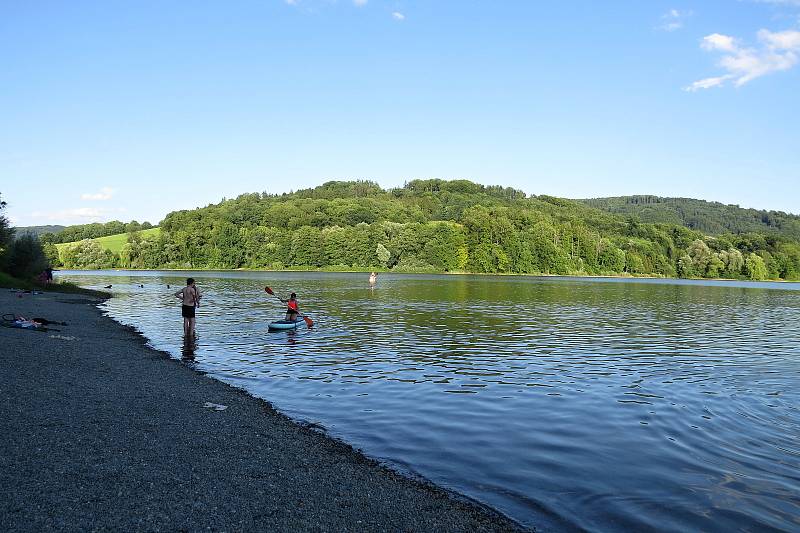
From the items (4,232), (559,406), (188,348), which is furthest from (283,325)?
(4,232)

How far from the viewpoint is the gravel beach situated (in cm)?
755

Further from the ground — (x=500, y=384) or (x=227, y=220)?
(x=227, y=220)

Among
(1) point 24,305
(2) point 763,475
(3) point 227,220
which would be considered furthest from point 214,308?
(3) point 227,220

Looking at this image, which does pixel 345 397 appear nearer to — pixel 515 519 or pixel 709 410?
pixel 515 519

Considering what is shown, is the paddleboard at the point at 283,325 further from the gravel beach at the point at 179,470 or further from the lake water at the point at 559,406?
the gravel beach at the point at 179,470

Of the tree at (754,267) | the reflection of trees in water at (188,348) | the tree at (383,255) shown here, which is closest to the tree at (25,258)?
the reflection of trees in water at (188,348)

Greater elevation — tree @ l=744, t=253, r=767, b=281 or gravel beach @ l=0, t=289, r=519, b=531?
tree @ l=744, t=253, r=767, b=281

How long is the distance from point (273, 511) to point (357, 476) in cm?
225

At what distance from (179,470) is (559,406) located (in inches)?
431

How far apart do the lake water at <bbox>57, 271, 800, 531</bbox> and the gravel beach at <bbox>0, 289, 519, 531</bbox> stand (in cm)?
126

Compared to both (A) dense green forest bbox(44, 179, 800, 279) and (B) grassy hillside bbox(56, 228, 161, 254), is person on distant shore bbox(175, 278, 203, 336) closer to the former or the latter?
(A) dense green forest bbox(44, 179, 800, 279)

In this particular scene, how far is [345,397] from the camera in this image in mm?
16781

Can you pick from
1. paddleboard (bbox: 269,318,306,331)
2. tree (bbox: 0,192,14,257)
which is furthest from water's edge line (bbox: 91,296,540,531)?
tree (bbox: 0,192,14,257)

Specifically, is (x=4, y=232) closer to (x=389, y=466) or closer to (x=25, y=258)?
(x=25, y=258)
